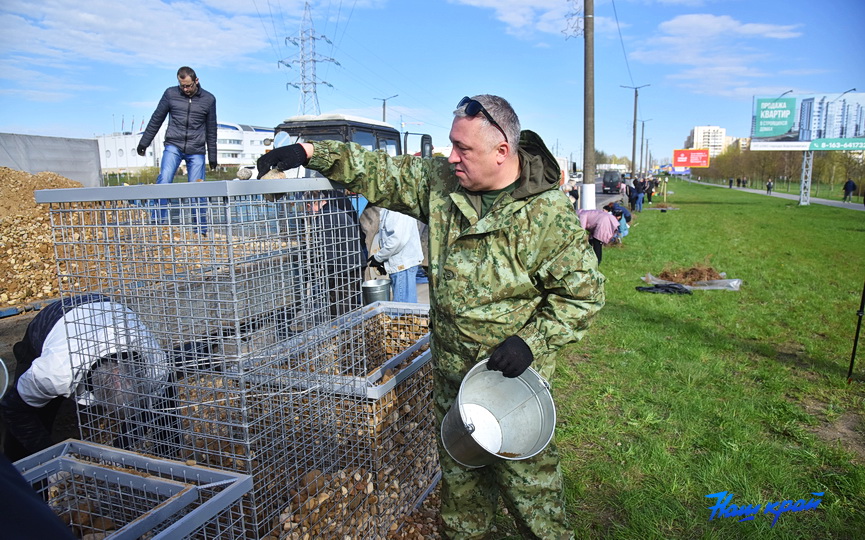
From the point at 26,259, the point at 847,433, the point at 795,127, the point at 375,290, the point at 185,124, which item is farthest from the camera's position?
the point at 795,127

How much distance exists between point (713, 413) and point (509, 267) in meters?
2.90

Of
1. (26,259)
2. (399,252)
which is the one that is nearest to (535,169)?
(399,252)

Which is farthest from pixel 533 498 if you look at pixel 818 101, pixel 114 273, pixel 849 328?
pixel 818 101

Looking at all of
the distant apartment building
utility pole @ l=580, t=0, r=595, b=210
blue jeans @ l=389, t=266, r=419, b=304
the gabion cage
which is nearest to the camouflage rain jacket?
the gabion cage

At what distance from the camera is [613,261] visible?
11289 millimetres

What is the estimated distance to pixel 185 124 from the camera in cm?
600

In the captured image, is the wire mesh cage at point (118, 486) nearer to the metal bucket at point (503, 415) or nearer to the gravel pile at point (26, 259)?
the metal bucket at point (503, 415)

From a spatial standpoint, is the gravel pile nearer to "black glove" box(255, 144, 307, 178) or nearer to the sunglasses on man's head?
"black glove" box(255, 144, 307, 178)

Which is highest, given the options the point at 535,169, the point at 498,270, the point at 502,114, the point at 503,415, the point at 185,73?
the point at 185,73

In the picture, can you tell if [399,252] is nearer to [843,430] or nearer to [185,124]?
[185,124]

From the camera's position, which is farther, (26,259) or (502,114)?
(26,259)

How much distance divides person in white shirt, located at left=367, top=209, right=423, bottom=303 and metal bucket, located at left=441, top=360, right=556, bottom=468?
11.7ft

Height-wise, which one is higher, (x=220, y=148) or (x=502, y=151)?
(x=220, y=148)

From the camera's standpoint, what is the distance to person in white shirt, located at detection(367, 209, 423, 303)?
559 cm
